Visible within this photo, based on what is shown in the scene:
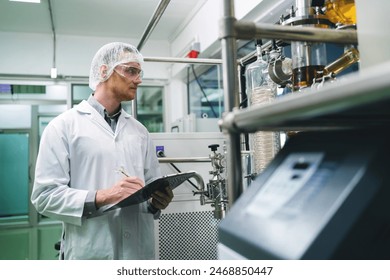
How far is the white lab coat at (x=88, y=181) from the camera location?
1225 mm

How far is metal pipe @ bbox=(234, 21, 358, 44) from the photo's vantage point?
615 mm

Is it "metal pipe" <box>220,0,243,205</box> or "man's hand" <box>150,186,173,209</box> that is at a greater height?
"metal pipe" <box>220,0,243,205</box>

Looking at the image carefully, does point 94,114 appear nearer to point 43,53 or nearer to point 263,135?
point 263,135

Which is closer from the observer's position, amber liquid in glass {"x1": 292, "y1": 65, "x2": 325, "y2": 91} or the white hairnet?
amber liquid in glass {"x1": 292, "y1": 65, "x2": 325, "y2": 91}

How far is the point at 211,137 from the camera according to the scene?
1686 millimetres

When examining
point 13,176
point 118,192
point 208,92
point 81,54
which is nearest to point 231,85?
point 118,192

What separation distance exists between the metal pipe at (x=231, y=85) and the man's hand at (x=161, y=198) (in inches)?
27.5

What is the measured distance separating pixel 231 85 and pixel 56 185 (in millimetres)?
868

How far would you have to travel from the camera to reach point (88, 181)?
4.27ft

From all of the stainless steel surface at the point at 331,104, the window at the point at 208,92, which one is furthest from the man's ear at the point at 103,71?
A: the window at the point at 208,92

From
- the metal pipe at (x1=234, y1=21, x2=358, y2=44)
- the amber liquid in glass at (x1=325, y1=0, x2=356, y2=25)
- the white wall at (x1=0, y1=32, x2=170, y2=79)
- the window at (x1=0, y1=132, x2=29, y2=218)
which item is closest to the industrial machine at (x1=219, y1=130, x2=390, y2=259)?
the metal pipe at (x1=234, y1=21, x2=358, y2=44)

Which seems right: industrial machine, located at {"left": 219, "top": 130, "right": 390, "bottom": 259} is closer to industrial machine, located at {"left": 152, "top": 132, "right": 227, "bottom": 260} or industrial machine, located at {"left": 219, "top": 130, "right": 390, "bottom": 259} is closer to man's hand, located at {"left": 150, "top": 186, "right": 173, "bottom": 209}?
man's hand, located at {"left": 150, "top": 186, "right": 173, "bottom": 209}

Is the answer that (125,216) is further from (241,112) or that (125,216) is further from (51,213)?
(241,112)

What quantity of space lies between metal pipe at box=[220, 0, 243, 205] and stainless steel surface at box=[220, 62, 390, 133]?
7cm
